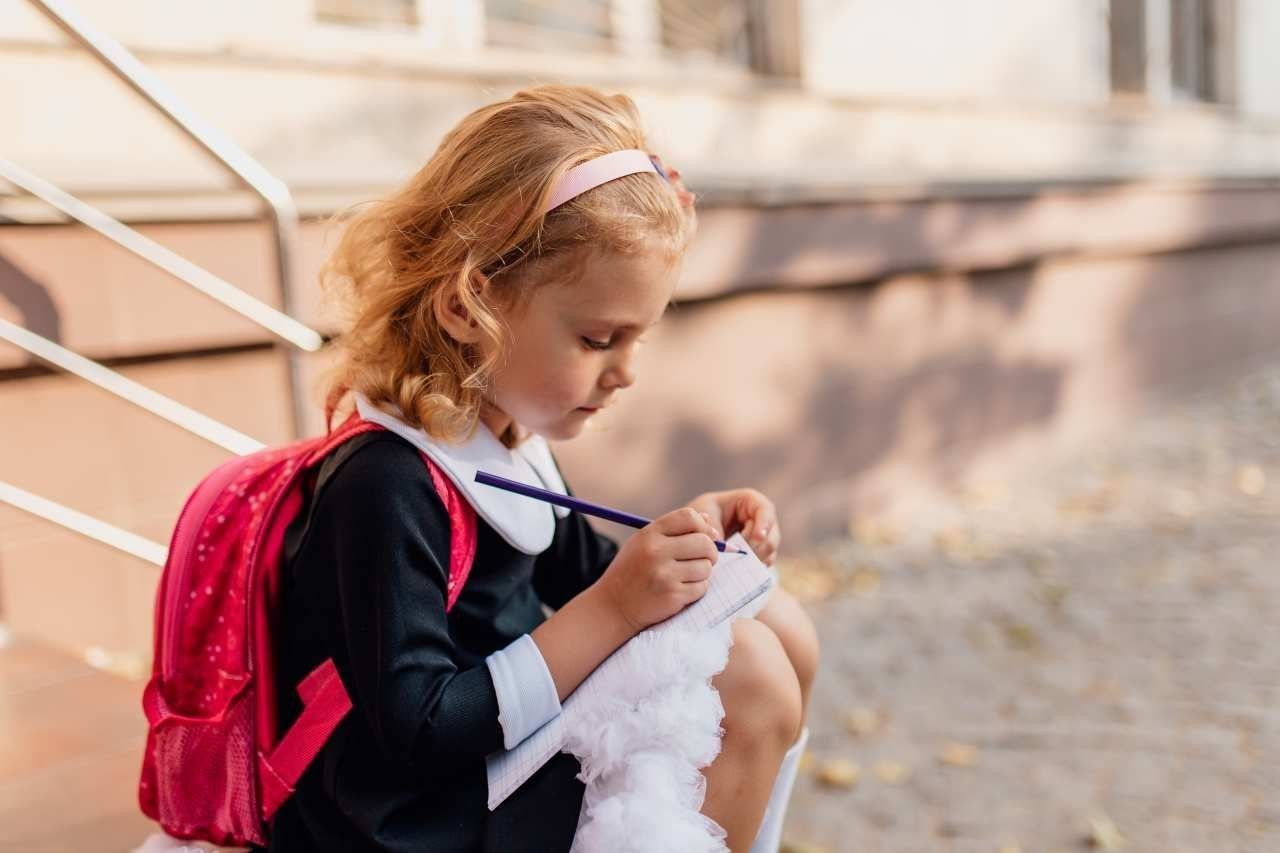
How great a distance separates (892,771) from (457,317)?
1.77 metres

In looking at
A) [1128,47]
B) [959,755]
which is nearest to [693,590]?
[959,755]

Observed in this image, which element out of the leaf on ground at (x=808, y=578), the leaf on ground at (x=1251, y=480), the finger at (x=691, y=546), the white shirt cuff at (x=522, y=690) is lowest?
the leaf on ground at (x=1251, y=480)

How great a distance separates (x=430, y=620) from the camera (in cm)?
138

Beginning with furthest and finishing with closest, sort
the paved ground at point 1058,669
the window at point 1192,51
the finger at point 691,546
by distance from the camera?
the window at point 1192,51, the paved ground at point 1058,669, the finger at point 691,546

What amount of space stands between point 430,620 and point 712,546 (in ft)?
1.17

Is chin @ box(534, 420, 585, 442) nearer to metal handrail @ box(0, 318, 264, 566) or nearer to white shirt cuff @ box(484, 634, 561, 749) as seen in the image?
white shirt cuff @ box(484, 634, 561, 749)

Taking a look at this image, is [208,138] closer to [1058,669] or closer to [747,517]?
[747,517]

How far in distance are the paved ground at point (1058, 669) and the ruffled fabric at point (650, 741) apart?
118 cm

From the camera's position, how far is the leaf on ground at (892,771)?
2744 mm

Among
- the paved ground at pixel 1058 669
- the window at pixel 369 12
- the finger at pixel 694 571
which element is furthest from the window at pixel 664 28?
the finger at pixel 694 571

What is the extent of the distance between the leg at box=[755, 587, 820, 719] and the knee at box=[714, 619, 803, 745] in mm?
169

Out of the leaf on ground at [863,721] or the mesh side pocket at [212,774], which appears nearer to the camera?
the mesh side pocket at [212,774]

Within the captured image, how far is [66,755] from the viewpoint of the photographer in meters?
2.16

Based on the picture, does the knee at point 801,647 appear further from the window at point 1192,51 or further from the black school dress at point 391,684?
the window at point 1192,51
